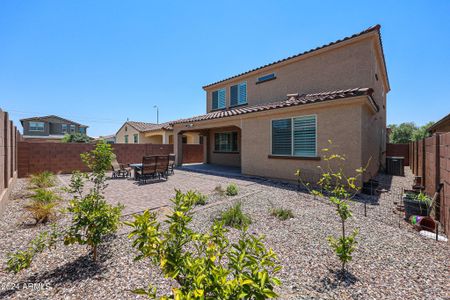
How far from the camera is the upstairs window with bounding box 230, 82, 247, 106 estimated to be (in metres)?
15.6

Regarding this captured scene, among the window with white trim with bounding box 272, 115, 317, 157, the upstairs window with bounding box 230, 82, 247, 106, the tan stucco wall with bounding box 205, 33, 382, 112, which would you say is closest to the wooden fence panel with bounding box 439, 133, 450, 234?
the window with white trim with bounding box 272, 115, 317, 157

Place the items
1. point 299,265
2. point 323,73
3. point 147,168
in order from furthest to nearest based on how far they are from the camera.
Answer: point 323,73, point 147,168, point 299,265

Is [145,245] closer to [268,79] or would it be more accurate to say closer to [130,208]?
[130,208]

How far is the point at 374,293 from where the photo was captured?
269cm

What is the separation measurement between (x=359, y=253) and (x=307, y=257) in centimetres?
102

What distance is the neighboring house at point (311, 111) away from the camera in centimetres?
819

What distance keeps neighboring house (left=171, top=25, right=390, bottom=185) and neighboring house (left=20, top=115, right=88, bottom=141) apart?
1784 inches

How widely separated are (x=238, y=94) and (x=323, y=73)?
6.53 meters

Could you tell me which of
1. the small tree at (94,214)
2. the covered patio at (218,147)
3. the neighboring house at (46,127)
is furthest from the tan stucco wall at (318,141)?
the neighboring house at (46,127)

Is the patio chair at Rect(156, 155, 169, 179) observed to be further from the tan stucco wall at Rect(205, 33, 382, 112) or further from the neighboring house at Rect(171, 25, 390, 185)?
the tan stucco wall at Rect(205, 33, 382, 112)

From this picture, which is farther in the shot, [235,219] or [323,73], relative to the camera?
[323,73]

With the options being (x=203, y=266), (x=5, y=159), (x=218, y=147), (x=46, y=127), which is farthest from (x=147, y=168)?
(x=46, y=127)

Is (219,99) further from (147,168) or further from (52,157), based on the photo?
(52,157)

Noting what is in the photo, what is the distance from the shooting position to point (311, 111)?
29.7 ft
